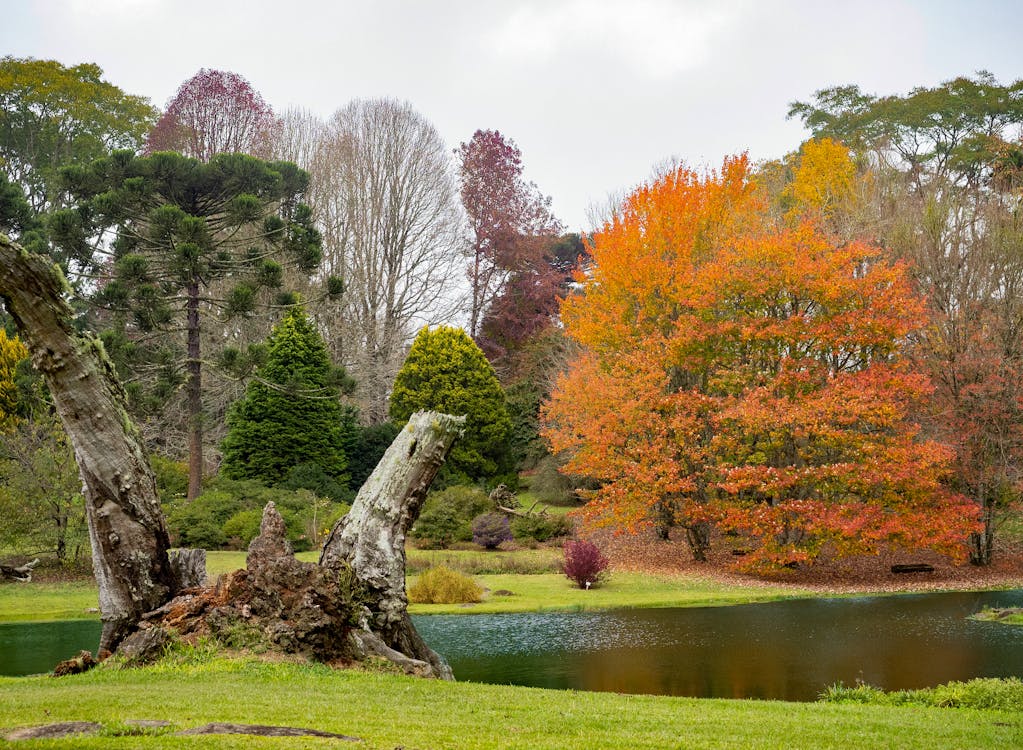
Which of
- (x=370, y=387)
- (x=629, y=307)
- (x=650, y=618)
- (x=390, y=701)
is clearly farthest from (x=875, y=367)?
(x=370, y=387)

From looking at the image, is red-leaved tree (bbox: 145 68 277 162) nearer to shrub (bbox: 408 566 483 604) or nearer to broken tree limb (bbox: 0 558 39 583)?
broken tree limb (bbox: 0 558 39 583)

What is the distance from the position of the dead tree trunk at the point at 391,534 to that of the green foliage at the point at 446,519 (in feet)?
45.1

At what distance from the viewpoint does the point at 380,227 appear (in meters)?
38.3

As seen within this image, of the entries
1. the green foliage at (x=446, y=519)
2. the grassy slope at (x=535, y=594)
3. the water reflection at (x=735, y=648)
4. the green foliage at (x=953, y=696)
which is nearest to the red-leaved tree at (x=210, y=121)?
the green foliage at (x=446, y=519)

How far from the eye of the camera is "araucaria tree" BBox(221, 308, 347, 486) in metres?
27.8

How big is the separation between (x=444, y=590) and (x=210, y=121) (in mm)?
30039

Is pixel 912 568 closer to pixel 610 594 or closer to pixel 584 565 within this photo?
pixel 610 594

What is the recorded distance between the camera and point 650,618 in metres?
15.7

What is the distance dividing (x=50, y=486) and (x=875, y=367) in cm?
1925

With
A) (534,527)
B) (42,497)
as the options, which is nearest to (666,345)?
(534,527)

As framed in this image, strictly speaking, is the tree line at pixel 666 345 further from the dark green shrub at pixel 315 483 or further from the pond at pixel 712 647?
the pond at pixel 712 647

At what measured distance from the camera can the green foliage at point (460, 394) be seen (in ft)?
104

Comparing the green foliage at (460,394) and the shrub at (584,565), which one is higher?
the green foliage at (460,394)

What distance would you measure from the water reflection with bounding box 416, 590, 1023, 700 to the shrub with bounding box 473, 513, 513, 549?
8.36m
